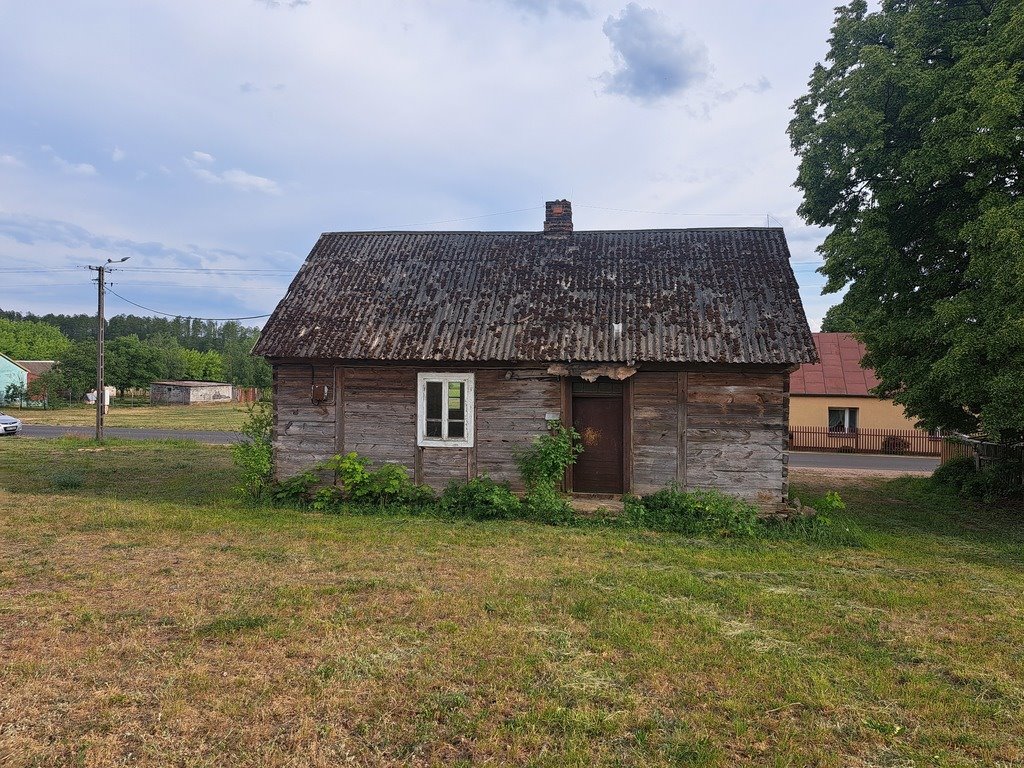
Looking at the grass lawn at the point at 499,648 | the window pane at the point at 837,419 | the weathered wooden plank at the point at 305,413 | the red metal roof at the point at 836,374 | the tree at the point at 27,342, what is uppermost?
the tree at the point at 27,342

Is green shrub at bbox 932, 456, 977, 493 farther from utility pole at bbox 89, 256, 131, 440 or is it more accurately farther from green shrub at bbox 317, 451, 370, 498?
utility pole at bbox 89, 256, 131, 440

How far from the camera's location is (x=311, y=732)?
4.19 meters

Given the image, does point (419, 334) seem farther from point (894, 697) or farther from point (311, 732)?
point (894, 697)

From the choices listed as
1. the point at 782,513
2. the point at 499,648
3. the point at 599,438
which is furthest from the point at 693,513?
the point at 499,648

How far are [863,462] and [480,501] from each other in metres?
18.3

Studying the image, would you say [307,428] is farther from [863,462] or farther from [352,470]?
[863,462]

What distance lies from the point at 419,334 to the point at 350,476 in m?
2.99

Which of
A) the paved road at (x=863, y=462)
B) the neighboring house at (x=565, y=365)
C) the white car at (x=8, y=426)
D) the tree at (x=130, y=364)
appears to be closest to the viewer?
the neighboring house at (x=565, y=365)

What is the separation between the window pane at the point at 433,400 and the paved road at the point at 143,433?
17542 millimetres

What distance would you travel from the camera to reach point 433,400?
11.9 meters

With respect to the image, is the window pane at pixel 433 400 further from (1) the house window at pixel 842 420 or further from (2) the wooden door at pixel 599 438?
(1) the house window at pixel 842 420

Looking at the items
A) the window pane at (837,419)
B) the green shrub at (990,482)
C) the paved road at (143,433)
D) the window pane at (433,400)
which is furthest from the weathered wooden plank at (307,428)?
the window pane at (837,419)

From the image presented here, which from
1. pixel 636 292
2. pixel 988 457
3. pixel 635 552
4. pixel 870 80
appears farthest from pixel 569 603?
pixel 988 457

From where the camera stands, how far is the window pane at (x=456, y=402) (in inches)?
467
